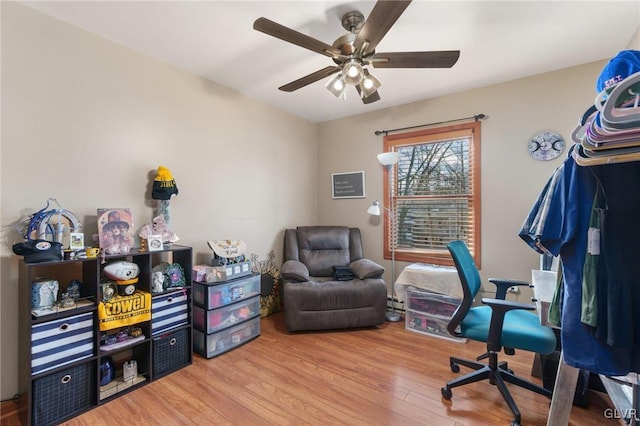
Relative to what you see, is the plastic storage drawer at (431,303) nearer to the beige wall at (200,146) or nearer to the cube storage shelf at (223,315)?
the beige wall at (200,146)

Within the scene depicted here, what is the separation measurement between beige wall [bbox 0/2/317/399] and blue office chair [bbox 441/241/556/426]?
86.6 inches

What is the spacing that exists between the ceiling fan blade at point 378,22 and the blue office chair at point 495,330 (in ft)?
4.59

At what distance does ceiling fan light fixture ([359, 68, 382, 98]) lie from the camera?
1878 millimetres

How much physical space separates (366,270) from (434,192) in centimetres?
121

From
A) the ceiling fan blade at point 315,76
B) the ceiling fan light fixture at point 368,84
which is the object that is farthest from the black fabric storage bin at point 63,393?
the ceiling fan light fixture at point 368,84

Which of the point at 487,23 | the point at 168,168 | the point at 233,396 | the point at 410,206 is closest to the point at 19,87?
the point at 168,168

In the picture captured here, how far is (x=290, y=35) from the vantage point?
156 centimetres

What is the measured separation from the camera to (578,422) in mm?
1619

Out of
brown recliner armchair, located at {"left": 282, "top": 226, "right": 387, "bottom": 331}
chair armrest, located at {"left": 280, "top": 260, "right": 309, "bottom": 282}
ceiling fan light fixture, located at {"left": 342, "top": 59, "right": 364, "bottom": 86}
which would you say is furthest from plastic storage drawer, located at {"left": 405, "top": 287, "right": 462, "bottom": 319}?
ceiling fan light fixture, located at {"left": 342, "top": 59, "right": 364, "bottom": 86}

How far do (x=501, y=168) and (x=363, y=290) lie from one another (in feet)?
6.13

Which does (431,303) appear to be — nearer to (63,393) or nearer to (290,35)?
(290,35)

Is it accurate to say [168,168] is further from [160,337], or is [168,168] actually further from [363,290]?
[363,290]

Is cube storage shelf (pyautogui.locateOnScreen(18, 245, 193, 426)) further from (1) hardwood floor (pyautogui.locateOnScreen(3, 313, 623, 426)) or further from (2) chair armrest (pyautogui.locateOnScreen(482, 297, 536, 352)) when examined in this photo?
(2) chair armrest (pyautogui.locateOnScreen(482, 297, 536, 352))

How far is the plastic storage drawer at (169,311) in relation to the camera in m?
2.07
